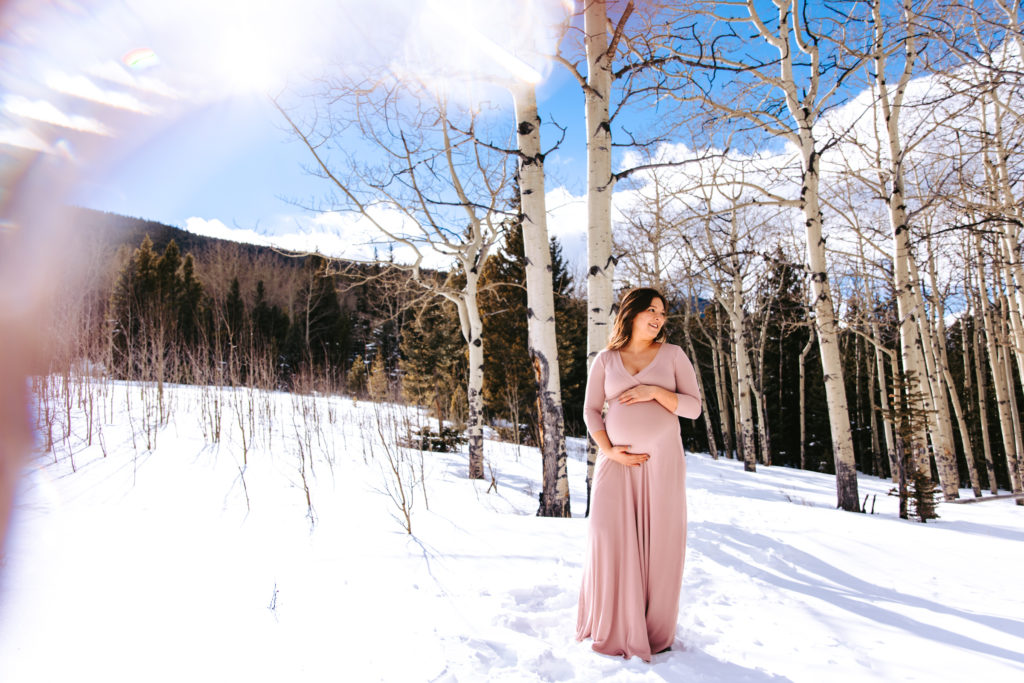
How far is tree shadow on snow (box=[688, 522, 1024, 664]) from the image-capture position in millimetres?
2484

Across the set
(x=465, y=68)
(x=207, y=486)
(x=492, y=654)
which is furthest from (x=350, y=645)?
(x=465, y=68)

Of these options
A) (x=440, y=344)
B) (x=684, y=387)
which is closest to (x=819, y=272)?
(x=684, y=387)

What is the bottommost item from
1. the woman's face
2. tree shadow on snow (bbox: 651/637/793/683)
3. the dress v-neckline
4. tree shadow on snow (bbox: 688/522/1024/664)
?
tree shadow on snow (bbox: 688/522/1024/664)

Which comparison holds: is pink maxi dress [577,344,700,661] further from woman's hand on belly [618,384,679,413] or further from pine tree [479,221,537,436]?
pine tree [479,221,537,436]

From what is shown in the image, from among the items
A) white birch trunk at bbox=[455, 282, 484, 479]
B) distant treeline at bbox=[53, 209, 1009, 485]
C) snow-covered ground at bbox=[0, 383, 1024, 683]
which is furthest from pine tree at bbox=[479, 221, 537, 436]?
snow-covered ground at bbox=[0, 383, 1024, 683]

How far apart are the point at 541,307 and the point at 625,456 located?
2.69 meters

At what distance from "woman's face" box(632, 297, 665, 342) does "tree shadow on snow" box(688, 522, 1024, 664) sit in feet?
6.62

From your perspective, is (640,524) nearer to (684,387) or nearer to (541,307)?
(684,387)

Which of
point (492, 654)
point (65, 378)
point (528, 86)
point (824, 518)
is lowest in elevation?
point (824, 518)

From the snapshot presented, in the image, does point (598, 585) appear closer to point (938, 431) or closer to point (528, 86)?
point (528, 86)

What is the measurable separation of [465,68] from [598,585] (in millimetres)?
4888

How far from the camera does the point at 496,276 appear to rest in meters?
19.2

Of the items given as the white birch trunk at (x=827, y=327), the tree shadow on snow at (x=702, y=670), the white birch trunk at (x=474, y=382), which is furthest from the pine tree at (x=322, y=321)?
the tree shadow on snow at (x=702, y=670)

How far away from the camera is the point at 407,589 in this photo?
2.90 metres
